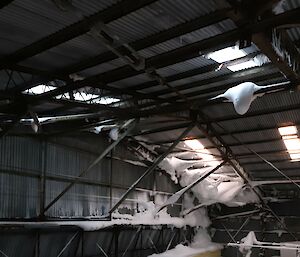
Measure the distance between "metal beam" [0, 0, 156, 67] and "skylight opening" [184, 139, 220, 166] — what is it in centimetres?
543

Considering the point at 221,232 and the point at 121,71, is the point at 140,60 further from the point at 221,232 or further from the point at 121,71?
the point at 221,232

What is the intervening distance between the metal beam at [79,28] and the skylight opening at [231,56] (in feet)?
5.45

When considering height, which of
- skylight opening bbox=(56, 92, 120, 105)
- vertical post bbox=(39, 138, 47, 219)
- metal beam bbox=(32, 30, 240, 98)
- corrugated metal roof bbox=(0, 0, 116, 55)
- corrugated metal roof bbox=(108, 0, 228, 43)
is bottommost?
vertical post bbox=(39, 138, 47, 219)

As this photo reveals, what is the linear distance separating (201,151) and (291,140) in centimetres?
228

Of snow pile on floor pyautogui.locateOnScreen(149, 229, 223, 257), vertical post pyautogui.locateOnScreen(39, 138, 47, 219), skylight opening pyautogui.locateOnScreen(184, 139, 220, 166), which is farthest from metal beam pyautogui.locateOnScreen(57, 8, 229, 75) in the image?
snow pile on floor pyautogui.locateOnScreen(149, 229, 223, 257)

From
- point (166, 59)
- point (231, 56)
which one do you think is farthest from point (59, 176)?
point (231, 56)

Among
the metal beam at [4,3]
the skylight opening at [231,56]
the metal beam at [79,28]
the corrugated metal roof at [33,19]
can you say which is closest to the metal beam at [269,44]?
the skylight opening at [231,56]

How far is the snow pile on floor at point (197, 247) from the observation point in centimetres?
1110

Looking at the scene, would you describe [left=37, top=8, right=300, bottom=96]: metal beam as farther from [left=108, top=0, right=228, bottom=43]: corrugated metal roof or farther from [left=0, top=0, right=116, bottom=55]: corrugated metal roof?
[left=0, top=0, right=116, bottom=55]: corrugated metal roof

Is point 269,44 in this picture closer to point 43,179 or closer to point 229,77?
point 229,77

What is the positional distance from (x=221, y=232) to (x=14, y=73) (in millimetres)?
10040

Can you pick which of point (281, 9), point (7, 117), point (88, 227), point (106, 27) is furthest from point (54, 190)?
point (281, 9)

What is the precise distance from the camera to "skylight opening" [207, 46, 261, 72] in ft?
16.3

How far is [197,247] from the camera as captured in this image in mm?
12312
